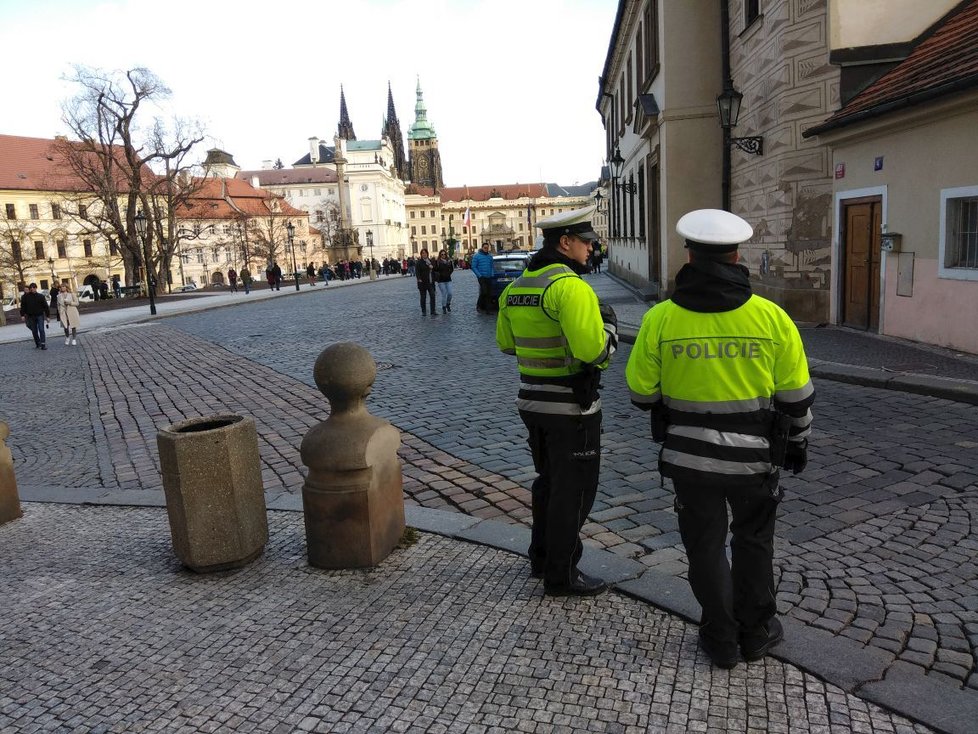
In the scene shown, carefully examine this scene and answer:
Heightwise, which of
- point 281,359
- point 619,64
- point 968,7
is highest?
point 619,64

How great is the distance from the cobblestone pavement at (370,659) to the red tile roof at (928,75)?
8720 millimetres

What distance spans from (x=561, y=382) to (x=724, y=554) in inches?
43.0

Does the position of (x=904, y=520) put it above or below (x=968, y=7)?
below

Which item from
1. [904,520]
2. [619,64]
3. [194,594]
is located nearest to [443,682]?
[194,594]

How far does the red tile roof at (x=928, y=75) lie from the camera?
9.66 m

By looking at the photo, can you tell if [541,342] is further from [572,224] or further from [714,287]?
[714,287]

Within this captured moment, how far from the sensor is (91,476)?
267 inches

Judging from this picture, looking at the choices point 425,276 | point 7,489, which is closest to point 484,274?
point 425,276

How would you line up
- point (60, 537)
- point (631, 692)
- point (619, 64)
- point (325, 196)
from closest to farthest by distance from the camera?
point (631, 692) < point (60, 537) < point (619, 64) < point (325, 196)

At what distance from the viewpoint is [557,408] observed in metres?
3.75

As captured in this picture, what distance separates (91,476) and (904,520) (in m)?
6.39

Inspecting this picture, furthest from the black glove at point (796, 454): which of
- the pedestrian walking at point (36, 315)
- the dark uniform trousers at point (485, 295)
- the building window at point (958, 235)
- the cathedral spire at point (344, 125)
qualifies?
the cathedral spire at point (344, 125)

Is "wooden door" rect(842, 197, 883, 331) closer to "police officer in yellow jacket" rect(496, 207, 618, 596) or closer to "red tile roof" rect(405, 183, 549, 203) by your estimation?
"police officer in yellow jacket" rect(496, 207, 618, 596)

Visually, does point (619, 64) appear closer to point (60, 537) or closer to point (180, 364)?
point (180, 364)
